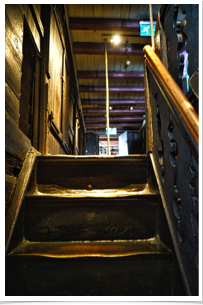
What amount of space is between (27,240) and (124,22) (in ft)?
17.5

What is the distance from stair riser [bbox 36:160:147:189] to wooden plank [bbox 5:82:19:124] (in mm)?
469

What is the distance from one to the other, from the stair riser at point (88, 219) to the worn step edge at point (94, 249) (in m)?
0.05

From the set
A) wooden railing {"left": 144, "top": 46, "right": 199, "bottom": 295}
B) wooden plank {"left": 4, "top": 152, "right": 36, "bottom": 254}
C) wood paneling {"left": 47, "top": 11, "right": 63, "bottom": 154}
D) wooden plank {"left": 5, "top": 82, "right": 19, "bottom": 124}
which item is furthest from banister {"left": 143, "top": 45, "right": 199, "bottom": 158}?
wood paneling {"left": 47, "top": 11, "right": 63, "bottom": 154}

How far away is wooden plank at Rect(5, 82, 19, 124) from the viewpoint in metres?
1.52

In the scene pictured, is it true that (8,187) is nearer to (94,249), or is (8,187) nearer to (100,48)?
(94,249)

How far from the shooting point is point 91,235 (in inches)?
60.2

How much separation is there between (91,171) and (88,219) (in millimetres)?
502

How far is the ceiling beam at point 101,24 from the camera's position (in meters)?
5.18

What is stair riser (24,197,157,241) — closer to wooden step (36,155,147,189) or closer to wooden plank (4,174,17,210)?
wooden plank (4,174,17,210)

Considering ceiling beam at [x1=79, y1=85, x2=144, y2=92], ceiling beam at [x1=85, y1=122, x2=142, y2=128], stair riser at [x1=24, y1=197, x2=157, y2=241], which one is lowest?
stair riser at [x1=24, y1=197, x2=157, y2=241]

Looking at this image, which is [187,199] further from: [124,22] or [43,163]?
[124,22]

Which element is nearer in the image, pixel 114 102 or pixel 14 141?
pixel 14 141

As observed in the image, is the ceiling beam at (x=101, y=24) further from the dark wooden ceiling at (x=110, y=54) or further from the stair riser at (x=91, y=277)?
the stair riser at (x=91, y=277)

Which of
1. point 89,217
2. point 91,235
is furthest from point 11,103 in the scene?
point 91,235
